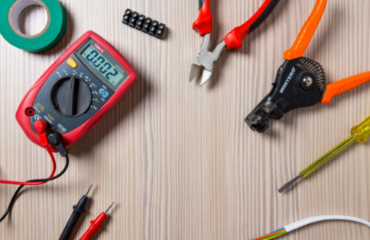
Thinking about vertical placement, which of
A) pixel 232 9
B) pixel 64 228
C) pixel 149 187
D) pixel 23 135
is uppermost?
pixel 232 9

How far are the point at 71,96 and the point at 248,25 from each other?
0.46 metres

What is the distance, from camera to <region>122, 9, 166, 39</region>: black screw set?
25.3 inches

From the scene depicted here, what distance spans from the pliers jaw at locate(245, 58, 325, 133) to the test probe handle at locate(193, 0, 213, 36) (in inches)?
8.2

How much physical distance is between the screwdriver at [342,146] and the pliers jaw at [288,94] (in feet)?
0.45

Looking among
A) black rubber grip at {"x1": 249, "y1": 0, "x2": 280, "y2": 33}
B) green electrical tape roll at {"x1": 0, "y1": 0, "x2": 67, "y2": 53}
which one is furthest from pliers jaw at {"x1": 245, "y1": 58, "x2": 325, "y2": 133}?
green electrical tape roll at {"x1": 0, "y1": 0, "x2": 67, "y2": 53}

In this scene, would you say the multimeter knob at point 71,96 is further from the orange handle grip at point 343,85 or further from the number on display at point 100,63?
the orange handle grip at point 343,85

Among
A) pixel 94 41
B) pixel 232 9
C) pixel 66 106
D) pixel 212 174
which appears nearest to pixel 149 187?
pixel 212 174

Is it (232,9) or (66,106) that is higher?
(232,9)

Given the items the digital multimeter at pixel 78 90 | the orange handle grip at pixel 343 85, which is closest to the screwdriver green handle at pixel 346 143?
the orange handle grip at pixel 343 85

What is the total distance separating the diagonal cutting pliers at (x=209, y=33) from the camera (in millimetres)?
616

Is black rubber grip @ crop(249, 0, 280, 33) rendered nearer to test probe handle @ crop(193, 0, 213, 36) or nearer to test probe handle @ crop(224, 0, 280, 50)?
test probe handle @ crop(224, 0, 280, 50)

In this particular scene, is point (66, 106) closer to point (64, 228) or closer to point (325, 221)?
point (64, 228)

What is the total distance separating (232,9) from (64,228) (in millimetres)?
713

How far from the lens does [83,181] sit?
26.3 inches
